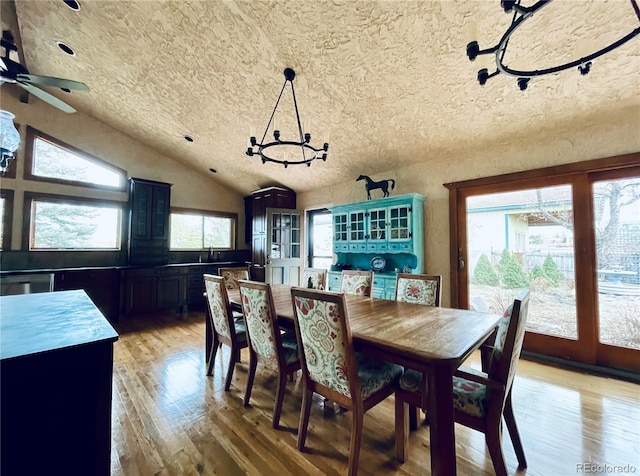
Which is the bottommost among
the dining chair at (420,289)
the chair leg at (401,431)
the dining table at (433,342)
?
the chair leg at (401,431)

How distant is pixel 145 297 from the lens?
4.74 m

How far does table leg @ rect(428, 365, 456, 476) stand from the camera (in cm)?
119

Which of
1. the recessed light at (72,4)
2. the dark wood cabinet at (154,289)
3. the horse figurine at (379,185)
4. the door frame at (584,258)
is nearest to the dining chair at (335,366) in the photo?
the door frame at (584,258)

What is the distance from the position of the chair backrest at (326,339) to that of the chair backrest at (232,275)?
183cm

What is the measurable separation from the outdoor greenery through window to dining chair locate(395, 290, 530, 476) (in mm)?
5537

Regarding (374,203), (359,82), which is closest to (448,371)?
(359,82)

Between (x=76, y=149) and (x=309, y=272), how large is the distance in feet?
15.5

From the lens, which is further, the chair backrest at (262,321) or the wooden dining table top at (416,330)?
the chair backrest at (262,321)

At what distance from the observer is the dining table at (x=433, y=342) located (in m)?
1.19

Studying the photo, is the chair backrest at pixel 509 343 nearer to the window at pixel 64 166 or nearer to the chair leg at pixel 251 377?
the chair leg at pixel 251 377

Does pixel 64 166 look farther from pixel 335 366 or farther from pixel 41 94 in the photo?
pixel 335 366

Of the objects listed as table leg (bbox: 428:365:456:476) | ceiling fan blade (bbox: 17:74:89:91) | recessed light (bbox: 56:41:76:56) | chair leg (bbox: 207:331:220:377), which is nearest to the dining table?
table leg (bbox: 428:365:456:476)

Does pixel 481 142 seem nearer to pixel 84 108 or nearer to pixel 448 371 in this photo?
pixel 448 371

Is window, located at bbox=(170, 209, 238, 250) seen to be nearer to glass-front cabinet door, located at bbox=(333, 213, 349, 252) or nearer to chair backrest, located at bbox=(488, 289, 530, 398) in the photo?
glass-front cabinet door, located at bbox=(333, 213, 349, 252)
